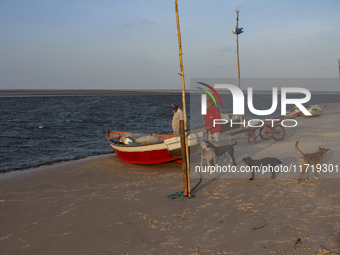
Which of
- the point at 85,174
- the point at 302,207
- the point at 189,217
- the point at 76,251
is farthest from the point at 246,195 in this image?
the point at 85,174

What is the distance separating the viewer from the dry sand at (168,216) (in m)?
4.55

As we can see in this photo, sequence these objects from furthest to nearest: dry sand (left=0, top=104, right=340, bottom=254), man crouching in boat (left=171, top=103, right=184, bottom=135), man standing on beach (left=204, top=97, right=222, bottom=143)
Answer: man crouching in boat (left=171, top=103, right=184, bottom=135), man standing on beach (left=204, top=97, right=222, bottom=143), dry sand (left=0, top=104, right=340, bottom=254)

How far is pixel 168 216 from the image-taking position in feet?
18.5

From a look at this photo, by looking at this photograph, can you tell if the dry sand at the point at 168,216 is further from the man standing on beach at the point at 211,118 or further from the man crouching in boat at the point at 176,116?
the man standing on beach at the point at 211,118

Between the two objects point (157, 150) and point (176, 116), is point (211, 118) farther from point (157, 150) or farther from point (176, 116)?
point (157, 150)

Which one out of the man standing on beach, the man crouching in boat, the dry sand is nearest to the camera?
the dry sand

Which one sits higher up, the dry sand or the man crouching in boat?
the man crouching in boat

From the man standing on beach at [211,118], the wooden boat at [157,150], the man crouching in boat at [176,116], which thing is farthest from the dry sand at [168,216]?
the man standing on beach at [211,118]

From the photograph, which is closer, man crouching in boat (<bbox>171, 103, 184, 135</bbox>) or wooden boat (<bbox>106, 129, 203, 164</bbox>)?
wooden boat (<bbox>106, 129, 203, 164</bbox>)

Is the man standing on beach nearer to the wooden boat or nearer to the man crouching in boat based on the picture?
the wooden boat

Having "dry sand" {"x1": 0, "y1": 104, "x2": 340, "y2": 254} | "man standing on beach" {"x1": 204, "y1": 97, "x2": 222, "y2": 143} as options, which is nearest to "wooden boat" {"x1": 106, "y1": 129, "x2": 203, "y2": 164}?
"man standing on beach" {"x1": 204, "y1": 97, "x2": 222, "y2": 143}

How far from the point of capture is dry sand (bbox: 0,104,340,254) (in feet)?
14.9

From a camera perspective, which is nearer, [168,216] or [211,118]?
[168,216]

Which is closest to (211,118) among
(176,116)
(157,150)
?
(176,116)
